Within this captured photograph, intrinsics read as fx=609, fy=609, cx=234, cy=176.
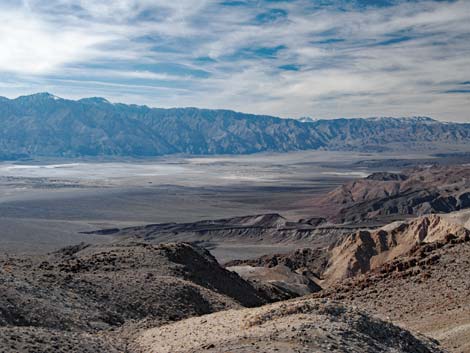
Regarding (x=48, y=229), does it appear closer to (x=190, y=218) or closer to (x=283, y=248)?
(x=190, y=218)

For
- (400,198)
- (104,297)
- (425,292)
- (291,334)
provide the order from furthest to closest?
1. (400,198)
2. (425,292)
3. (104,297)
4. (291,334)

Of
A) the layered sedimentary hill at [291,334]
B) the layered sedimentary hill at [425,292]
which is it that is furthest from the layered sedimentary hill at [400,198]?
the layered sedimentary hill at [291,334]

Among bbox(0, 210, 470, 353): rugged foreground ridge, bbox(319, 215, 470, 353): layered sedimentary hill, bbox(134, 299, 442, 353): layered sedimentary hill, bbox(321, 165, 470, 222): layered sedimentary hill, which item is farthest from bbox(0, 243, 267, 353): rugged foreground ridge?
bbox(321, 165, 470, 222): layered sedimentary hill

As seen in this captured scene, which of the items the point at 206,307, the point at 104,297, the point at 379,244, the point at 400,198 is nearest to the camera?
the point at 104,297

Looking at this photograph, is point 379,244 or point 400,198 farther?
point 400,198

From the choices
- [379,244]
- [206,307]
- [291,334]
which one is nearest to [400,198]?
[379,244]

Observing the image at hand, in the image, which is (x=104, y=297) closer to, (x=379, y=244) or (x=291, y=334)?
(x=291, y=334)

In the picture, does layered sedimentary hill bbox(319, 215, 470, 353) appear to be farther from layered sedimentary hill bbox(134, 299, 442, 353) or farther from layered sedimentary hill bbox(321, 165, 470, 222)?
layered sedimentary hill bbox(321, 165, 470, 222)

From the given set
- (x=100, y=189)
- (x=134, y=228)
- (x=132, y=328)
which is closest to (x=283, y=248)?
(x=134, y=228)
